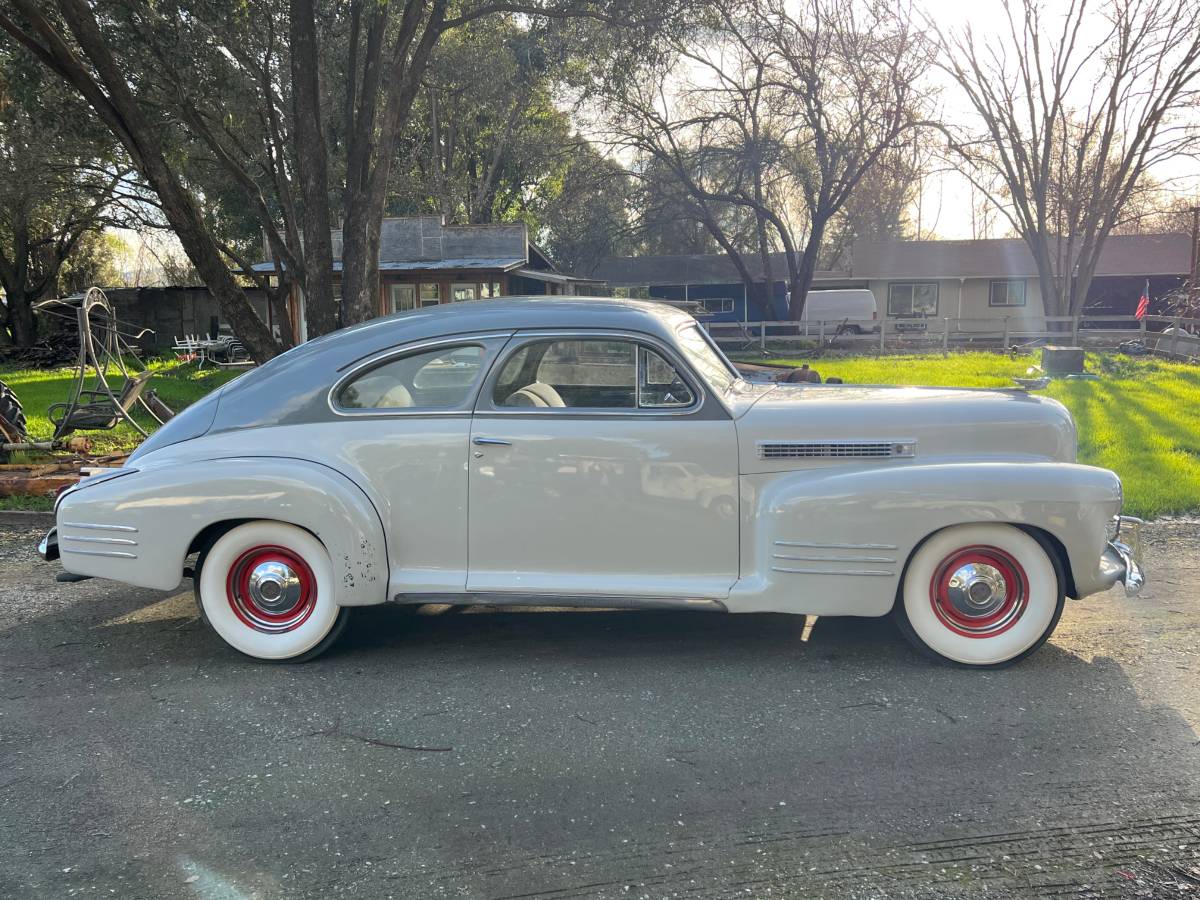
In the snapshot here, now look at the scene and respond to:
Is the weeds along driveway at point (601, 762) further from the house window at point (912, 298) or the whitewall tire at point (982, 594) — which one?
the house window at point (912, 298)

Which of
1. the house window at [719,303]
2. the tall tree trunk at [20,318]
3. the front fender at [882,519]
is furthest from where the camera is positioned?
the house window at [719,303]

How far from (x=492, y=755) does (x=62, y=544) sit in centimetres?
265

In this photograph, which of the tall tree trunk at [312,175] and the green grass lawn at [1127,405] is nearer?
the green grass lawn at [1127,405]

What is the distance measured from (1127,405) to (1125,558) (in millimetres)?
9634

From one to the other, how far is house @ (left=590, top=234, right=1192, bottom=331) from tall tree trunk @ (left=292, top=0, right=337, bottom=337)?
27807mm

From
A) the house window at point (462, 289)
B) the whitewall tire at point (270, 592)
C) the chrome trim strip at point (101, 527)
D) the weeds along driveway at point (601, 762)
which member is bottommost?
the weeds along driveway at point (601, 762)

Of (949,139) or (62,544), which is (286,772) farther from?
(949,139)

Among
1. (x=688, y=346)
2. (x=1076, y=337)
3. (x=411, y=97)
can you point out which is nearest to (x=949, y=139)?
(x=1076, y=337)

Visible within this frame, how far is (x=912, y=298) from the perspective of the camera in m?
39.0

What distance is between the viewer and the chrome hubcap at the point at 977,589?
13.6 feet

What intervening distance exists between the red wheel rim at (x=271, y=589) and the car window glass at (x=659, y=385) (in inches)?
72.8

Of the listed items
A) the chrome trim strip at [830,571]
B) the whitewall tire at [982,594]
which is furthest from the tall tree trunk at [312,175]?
the whitewall tire at [982,594]

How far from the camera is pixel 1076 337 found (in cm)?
2459

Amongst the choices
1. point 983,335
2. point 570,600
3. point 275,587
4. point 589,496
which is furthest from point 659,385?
point 983,335
